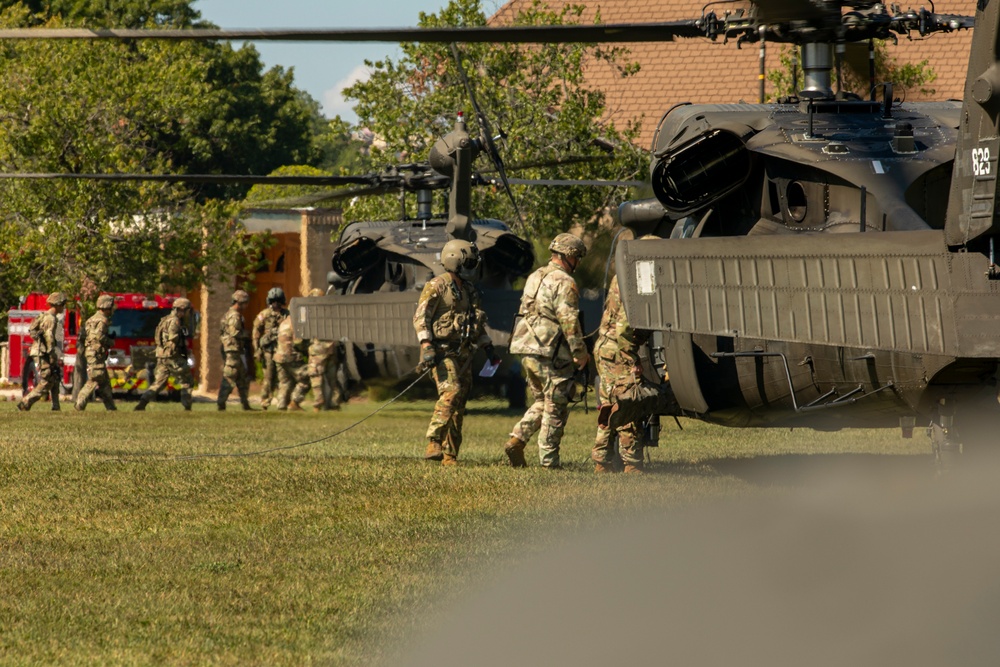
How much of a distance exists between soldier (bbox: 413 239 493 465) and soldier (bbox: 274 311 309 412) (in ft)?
33.5

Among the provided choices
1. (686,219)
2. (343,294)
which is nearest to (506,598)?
(686,219)

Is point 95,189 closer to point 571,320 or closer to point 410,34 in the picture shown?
point 571,320

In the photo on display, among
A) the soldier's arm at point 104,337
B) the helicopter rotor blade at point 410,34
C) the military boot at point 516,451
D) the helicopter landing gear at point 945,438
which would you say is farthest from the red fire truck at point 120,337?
the helicopter rotor blade at point 410,34

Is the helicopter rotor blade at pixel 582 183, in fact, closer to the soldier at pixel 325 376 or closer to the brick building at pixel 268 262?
the soldier at pixel 325 376

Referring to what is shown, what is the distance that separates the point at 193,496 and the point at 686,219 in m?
4.33

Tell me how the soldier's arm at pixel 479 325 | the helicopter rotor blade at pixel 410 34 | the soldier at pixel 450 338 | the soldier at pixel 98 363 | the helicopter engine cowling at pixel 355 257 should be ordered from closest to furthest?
the helicopter rotor blade at pixel 410 34 → the soldier at pixel 450 338 → the soldier's arm at pixel 479 325 → the helicopter engine cowling at pixel 355 257 → the soldier at pixel 98 363

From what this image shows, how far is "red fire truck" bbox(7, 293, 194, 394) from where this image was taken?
2739 centimetres

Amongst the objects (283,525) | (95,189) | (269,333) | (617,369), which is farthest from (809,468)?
(95,189)

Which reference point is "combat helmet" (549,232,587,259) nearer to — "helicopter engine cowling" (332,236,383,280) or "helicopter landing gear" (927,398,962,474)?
"helicopter landing gear" (927,398,962,474)

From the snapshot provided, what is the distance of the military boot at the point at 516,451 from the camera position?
41.1 ft

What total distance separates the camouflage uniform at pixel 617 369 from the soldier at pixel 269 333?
12.1 metres

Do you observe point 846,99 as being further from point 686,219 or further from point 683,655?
point 683,655

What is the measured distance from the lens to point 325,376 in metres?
23.0

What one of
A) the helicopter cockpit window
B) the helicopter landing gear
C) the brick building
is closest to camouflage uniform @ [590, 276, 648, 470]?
the helicopter cockpit window
